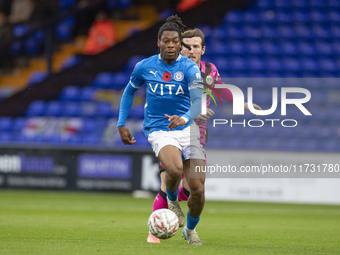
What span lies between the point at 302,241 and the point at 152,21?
534 inches

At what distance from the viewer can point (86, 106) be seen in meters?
17.6

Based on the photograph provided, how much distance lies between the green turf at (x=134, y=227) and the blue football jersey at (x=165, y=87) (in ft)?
3.94

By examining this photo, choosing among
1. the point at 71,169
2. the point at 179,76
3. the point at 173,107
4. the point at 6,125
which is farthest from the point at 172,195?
the point at 6,125

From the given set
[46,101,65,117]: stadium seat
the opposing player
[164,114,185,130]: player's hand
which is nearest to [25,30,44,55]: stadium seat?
[46,101,65,117]: stadium seat

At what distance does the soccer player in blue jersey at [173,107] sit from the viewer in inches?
264

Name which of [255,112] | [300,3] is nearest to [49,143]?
[300,3]

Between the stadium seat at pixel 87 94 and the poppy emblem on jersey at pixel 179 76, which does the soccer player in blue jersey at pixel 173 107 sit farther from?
the stadium seat at pixel 87 94

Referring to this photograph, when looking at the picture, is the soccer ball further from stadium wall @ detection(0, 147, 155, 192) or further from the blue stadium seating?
the blue stadium seating

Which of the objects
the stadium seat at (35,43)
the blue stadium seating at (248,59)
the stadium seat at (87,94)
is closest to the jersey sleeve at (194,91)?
the blue stadium seating at (248,59)

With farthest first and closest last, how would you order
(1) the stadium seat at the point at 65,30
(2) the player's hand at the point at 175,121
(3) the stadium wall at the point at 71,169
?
(1) the stadium seat at the point at 65,30
(3) the stadium wall at the point at 71,169
(2) the player's hand at the point at 175,121

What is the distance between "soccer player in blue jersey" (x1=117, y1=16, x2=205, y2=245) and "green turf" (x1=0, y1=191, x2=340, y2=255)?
A: 579 mm

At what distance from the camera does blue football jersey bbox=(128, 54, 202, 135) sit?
269 inches

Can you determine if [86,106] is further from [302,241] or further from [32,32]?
[302,241]

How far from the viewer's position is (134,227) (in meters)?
8.88
